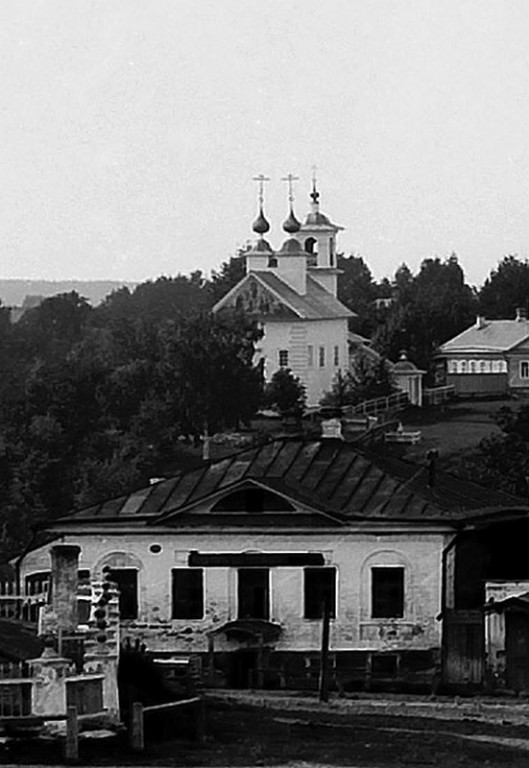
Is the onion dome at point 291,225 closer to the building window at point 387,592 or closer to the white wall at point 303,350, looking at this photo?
the white wall at point 303,350

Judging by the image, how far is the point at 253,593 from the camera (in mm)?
54438

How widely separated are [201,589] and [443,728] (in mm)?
11916

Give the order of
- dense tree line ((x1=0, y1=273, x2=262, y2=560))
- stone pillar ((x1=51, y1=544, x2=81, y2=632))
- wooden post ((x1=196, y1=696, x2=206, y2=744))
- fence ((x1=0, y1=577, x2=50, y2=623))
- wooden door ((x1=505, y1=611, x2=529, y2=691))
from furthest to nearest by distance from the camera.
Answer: dense tree line ((x1=0, y1=273, x2=262, y2=560)) → fence ((x1=0, y1=577, x2=50, y2=623)) → wooden door ((x1=505, y1=611, x2=529, y2=691)) → stone pillar ((x1=51, y1=544, x2=81, y2=632)) → wooden post ((x1=196, y1=696, x2=206, y2=744))

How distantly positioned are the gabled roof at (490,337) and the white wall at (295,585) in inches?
3164

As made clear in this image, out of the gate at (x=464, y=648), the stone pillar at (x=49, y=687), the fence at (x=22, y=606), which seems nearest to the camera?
the stone pillar at (x=49, y=687)

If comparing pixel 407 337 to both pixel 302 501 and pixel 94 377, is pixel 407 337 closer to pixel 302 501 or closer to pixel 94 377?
pixel 94 377

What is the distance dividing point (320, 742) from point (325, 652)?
8857mm

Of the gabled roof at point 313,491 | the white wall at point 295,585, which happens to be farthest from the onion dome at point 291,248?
the white wall at point 295,585

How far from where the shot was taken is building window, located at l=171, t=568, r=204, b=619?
54594mm

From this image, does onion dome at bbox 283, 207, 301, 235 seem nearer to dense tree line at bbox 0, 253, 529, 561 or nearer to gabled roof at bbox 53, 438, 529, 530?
dense tree line at bbox 0, 253, 529, 561

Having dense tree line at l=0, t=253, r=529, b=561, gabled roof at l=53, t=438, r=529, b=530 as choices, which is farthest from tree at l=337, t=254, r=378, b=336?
gabled roof at l=53, t=438, r=529, b=530

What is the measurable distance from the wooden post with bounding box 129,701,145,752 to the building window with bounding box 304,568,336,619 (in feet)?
50.4

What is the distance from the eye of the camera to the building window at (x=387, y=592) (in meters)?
53.9

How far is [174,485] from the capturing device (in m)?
57.0
